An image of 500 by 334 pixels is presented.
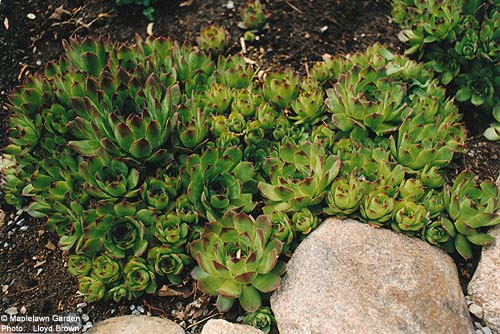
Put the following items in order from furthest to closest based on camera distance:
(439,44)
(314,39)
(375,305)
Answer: (314,39), (439,44), (375,305)

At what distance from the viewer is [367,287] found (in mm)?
2570

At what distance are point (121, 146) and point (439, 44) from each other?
80.4 inches

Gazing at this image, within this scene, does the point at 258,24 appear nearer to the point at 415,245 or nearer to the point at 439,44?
the point at 439,44

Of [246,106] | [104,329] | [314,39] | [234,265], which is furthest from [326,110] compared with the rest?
[104,329]

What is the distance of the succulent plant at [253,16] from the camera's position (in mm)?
3719

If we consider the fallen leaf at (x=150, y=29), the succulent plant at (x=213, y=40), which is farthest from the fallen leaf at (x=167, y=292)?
the fallen leaf at (x=150, y=29)

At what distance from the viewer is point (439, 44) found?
3477 millimetres

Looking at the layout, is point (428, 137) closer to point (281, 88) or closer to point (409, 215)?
point (409, 215)

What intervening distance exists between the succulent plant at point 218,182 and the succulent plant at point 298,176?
4.4 inches

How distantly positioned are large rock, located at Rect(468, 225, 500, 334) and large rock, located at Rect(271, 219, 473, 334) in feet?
0.31

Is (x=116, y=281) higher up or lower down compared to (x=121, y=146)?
lower down

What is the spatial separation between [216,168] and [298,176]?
431mm

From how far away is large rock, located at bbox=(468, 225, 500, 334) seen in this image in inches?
104

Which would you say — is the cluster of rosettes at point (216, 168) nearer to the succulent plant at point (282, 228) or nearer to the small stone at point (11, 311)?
the succulent plant at point (282, 228)
